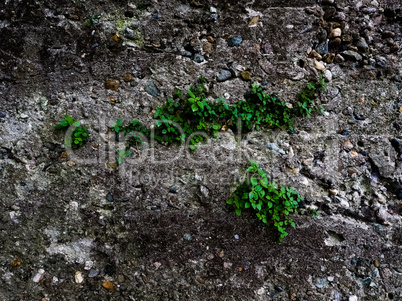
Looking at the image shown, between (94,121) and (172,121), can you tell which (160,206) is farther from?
(94,121)

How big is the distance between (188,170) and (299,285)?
4.10 feet

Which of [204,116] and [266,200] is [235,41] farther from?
[266,200]

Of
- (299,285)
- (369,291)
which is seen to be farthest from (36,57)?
(369,291)

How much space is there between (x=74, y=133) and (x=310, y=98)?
6.14 ft

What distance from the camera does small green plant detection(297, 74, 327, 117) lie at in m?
2.17

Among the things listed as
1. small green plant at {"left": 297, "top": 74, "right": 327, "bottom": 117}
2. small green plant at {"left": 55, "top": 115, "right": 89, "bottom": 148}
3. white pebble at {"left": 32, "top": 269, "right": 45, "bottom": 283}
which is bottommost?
A: white pebble at {"left": 32, "top": 269, "right": 45, "bottom": 283}

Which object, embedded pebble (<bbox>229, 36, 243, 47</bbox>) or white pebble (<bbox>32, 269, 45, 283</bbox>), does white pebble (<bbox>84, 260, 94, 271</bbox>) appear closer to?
white pebble (<bbox>32, 269, 45, 283</bbox>)

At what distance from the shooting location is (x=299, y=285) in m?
2.12

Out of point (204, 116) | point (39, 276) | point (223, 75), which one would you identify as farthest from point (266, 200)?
point (39, 276)

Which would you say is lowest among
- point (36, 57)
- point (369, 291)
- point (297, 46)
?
point (369, 291)

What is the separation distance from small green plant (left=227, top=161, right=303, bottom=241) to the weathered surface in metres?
0.08

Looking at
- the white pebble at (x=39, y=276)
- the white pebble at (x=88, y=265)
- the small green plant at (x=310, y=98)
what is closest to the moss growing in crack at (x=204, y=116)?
the small green plant at (x=310, y=98)

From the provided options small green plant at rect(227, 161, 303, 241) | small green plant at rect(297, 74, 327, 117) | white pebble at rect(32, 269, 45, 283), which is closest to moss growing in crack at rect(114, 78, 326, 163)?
small green plant at rect(297, 74, 327, 117)

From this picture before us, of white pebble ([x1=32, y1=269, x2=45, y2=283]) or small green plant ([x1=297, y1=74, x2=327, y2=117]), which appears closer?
white pebble ([x1=32, y1=269, x2=45, y2=283])
